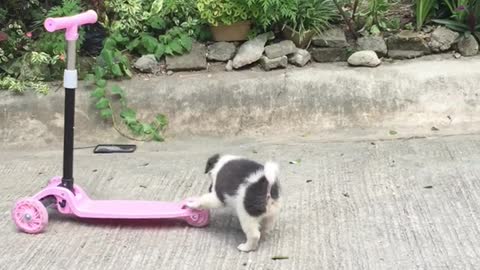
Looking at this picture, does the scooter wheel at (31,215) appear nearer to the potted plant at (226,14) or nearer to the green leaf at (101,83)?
the green leaf at (101,83)

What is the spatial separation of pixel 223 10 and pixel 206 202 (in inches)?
98.6

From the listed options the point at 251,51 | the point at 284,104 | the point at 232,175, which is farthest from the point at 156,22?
the point at 232,175

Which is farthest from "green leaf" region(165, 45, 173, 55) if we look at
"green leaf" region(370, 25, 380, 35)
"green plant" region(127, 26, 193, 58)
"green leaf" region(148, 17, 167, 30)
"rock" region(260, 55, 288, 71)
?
"green leaf" region(370, 25, 380, 35)

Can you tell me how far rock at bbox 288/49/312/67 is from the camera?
20.4ft

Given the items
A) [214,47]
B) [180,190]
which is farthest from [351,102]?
[180,190]

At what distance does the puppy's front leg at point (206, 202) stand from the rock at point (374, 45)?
110 inches

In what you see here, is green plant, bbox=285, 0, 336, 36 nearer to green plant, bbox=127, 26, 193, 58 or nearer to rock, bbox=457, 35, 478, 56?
green plant, bbox=127, 26, 193, 58

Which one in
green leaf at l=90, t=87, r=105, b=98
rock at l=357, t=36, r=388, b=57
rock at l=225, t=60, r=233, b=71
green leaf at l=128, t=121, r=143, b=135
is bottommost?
green leaf at l=128, t=121, r=143, b=135

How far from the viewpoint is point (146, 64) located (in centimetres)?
623

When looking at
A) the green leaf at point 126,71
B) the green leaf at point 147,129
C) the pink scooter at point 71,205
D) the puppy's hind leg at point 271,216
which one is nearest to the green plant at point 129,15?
the green leaf at point 126,71

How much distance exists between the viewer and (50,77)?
246 inches

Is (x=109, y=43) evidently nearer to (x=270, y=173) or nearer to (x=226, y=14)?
(x=226, y=14)

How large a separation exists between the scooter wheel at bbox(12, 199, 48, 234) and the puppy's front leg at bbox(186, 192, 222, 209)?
0.82 meters

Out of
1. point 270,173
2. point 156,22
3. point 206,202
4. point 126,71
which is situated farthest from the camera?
point 156,22
